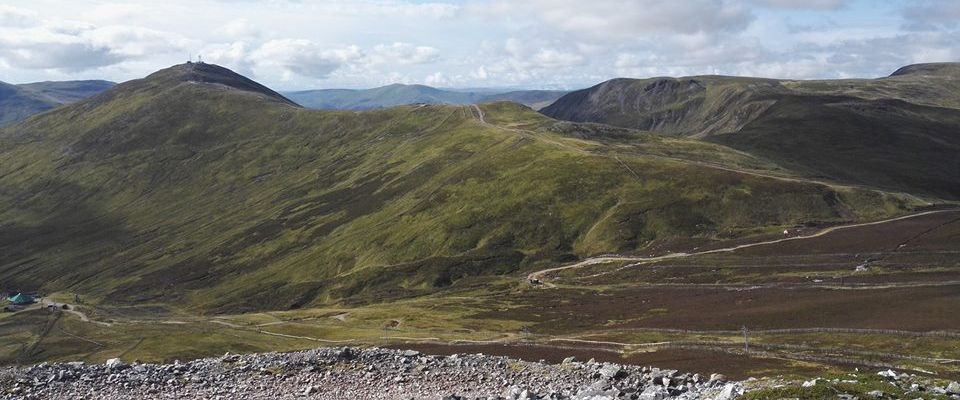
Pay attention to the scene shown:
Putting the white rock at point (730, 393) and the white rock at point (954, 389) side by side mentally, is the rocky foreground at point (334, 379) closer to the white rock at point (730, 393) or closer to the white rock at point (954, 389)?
the white rock at point (730, 393)

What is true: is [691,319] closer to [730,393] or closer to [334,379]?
[334,379]

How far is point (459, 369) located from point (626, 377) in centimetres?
1562

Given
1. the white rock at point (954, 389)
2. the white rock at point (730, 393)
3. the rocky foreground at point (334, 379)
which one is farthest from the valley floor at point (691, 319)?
the white rock at point (730, 393)

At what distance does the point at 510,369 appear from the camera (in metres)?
62.9

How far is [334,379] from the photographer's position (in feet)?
193

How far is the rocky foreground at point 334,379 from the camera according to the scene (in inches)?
2068

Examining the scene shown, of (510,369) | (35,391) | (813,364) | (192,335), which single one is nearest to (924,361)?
(813,364)

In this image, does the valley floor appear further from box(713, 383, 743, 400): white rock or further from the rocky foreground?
box(713, 383, 743, 400): white rock

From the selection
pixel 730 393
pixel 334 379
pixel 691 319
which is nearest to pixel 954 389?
pixel 730 393

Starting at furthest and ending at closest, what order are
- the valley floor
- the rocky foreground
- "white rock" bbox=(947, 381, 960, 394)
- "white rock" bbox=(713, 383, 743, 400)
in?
the valley floor < the rocky foreground < "white rock" bbox=(947, 381, 960, 394) < "white rock" bbox=(713, 383, 743, 400)

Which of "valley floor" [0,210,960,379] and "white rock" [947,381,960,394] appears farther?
"valley floor" [0,210,960,379]

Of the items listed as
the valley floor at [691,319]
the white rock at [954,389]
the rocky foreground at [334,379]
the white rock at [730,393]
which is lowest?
the valley floor at [691,319]

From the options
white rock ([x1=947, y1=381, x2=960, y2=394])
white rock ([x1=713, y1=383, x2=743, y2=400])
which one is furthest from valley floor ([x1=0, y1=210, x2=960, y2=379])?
white rock ([x1=713, y1=383, x2=743, y2=400])

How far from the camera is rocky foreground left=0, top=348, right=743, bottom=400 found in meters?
52.5
